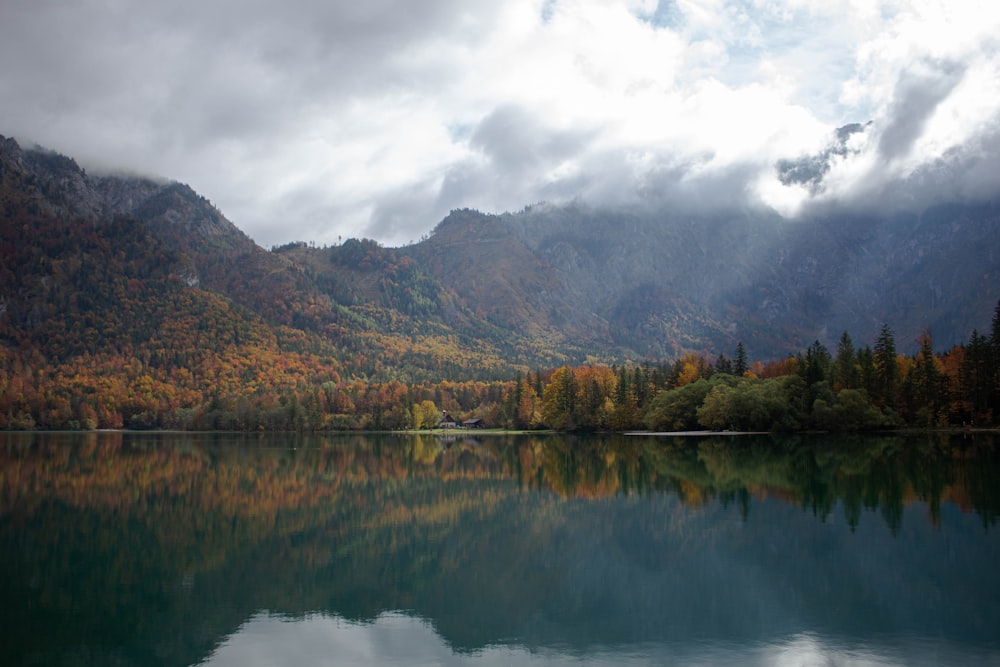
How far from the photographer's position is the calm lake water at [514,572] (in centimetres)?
1623

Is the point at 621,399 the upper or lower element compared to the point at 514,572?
upper

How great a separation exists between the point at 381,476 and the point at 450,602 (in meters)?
33.4

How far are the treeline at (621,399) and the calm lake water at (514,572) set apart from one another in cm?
5042

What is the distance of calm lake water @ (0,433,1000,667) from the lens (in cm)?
1623

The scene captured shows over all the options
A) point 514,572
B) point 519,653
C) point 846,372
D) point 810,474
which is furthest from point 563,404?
point 519,653

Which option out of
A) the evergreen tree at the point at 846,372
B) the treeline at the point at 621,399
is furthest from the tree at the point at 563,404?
the evergreen tree at the point at 846,372

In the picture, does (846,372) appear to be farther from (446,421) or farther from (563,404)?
(446,421)

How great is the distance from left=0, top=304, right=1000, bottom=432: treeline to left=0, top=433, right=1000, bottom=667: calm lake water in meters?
50.4

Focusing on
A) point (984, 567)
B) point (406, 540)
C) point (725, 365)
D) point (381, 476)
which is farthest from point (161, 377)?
point (984, 567)

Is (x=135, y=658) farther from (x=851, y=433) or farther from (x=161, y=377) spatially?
(x=161, y=377)

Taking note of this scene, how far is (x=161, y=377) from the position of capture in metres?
200

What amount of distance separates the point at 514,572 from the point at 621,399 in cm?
10266

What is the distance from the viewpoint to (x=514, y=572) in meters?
23.1

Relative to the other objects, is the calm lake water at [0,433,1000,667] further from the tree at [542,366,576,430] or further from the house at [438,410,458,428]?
the house at [438,410,458,428]
